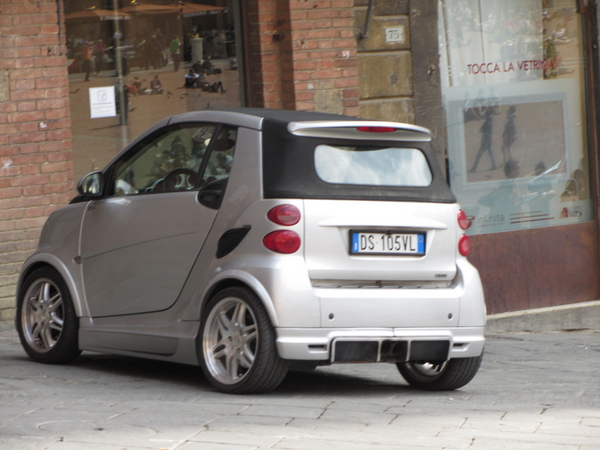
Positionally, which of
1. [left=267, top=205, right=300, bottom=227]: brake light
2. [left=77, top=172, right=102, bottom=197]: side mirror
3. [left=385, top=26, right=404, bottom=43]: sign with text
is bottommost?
[left=267, top=205, right=300, bottom=227]: brake light

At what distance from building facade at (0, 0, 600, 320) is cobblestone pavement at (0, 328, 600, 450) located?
7.71 ft

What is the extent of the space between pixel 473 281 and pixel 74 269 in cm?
255

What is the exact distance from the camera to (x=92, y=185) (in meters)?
6.82

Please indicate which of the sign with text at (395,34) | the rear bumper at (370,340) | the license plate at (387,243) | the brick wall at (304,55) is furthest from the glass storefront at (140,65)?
the rear bumper at (370,340)

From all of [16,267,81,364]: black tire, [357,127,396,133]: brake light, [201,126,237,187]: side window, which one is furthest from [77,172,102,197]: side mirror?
[357,127,396,133]: brake light

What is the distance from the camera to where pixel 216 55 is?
1040 cm

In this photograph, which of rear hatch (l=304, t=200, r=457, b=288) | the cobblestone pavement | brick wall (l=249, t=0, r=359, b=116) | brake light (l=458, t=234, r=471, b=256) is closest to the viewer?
the cobblestone pavement

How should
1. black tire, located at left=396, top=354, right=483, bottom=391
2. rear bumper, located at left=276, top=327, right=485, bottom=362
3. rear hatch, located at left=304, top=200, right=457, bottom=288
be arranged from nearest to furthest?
rear bumper, located at left=276, top=327, right=485, bottom=362
rear hatch, located at left=304, top=200, right=457, bottom=288
black tire, located at left=396, top=354, right=483, bottom=391

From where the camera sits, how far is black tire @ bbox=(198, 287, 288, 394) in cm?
563

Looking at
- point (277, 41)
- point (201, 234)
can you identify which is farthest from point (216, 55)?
point (201, 234)

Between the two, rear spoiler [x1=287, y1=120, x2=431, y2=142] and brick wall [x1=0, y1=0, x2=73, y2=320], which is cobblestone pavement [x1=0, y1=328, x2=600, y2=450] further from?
brick wall [x1=0, y1=0, x2=73, y2=320]

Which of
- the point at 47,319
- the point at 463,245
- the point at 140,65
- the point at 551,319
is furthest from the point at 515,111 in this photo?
the point at 47,319

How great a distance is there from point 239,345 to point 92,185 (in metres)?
1.69

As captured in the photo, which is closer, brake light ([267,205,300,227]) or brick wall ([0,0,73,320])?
brake light ([267,205,300,227])
